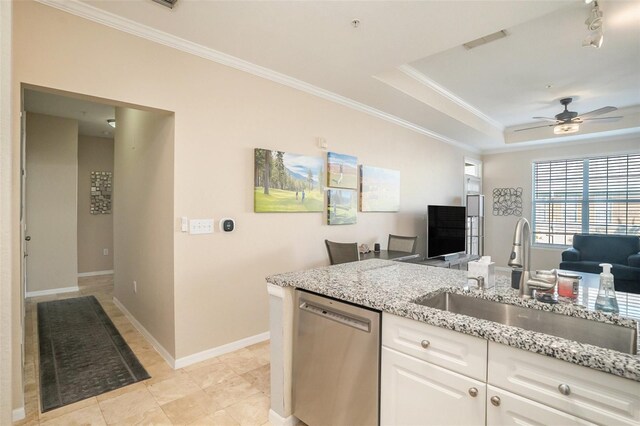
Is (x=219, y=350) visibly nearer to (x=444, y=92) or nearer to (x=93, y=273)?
(x=444, y=92)

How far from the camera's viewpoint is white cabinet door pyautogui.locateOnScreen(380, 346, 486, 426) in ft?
3.95

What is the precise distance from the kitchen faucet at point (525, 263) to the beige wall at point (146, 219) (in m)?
2.45

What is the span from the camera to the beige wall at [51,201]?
4.79 meters

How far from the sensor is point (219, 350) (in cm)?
292

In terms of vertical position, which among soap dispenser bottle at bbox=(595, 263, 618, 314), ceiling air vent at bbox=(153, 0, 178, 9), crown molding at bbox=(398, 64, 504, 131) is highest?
crown molding at bbox=(398, 64, 504, 131)

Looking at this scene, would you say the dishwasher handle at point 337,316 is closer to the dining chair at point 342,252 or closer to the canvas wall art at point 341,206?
the dining chair at point 342,252

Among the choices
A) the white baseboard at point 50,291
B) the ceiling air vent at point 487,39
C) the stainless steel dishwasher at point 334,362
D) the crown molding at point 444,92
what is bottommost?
the white baseboard at point 50,291

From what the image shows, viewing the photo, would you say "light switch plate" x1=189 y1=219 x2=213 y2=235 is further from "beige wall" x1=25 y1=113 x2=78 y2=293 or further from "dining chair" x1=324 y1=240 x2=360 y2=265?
"beige wall" x1=25 y1=113 x2=78 y2=293

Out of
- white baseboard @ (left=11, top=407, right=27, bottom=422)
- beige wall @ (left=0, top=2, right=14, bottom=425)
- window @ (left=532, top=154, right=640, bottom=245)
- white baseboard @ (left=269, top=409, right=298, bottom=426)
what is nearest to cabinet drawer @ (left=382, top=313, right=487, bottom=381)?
white baseboard @ (left=269, top=409, right=298, bottom=426)

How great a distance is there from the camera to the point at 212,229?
2.83m

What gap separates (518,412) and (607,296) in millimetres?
693

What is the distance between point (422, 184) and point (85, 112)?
5408 mm

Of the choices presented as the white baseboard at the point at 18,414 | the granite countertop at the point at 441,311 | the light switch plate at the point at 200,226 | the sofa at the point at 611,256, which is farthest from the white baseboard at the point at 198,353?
the sofa at the point at 611,256

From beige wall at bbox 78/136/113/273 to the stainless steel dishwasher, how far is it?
242 inches
